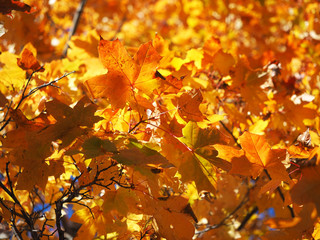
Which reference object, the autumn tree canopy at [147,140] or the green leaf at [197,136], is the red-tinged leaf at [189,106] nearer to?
the autumn tree canopy at [147,140]

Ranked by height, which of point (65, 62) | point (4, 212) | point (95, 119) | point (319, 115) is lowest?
point (319, 115)

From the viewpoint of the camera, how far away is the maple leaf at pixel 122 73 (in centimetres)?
111

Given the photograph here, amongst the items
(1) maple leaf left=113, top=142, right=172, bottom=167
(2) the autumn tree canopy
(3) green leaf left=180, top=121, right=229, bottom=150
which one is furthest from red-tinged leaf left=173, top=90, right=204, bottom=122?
(1) maple leaf left=113, top=142, right=172, bottom=167

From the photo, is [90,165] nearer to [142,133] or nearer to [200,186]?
[142,133]

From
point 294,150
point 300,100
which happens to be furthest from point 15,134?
point 300,100

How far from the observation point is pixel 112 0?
696cm

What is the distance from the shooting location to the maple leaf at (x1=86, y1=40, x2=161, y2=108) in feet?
3.64

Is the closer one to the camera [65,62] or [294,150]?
[294,150]

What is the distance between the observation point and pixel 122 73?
1144 mm

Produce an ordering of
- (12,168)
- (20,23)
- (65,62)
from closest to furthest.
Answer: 1. (12,168)
2. (65,62)
3. (20,23)

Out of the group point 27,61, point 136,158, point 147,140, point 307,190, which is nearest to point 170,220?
point 147,140

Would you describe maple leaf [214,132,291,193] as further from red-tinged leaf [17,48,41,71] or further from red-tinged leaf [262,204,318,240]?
red-tinged leaf [17,48,41,71]

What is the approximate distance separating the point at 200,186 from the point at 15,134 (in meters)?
0.75

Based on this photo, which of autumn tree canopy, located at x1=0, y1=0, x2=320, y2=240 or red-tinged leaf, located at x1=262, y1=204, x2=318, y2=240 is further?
autumn tree canopy, located at x1=0, y1=0, x2=320, y2=240
